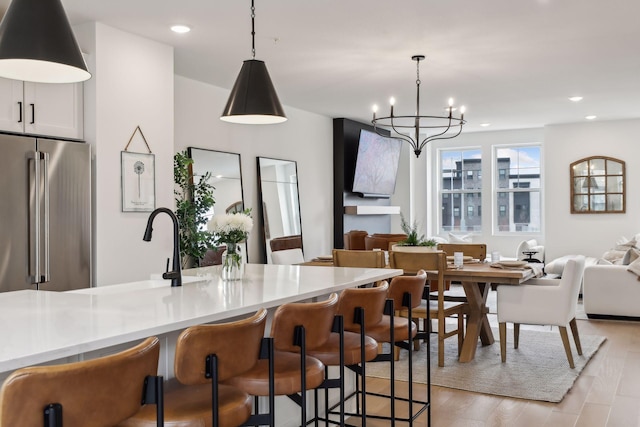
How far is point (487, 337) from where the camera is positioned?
18.1 ft

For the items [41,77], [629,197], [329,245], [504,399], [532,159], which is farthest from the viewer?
[532,159]

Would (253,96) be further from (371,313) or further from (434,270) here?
(434,270)

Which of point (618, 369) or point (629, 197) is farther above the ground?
point (629, 197)

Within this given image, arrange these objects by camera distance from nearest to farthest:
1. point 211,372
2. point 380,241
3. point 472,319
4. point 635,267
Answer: point 211,372, point 472,319, point 635,267, point 380,241

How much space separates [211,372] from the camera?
1.87m

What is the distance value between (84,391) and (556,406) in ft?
10.8

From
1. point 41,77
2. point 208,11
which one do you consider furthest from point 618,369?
point 41,77

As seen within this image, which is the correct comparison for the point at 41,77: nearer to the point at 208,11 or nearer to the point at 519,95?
the point at 208,11

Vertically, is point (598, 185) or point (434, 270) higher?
point (598, 185)

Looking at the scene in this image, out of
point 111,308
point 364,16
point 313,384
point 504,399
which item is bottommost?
point 504,399

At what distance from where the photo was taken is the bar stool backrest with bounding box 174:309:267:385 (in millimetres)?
1835

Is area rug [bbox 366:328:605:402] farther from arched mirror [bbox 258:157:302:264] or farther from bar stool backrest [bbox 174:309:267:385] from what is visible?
bar stool backrest [bbox 174:309:267:385]

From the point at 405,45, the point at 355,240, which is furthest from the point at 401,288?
the point at 355,240

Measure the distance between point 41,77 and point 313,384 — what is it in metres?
1.73
